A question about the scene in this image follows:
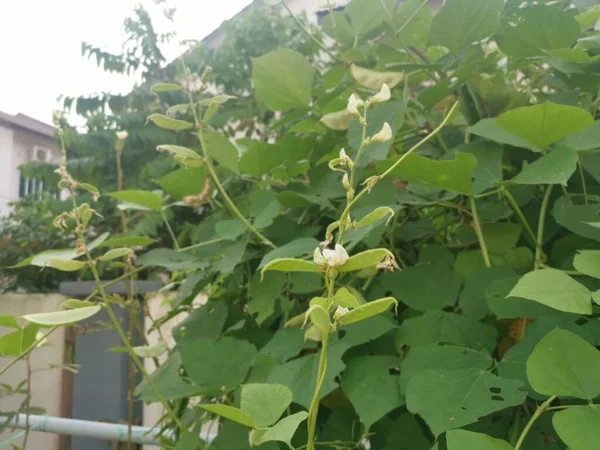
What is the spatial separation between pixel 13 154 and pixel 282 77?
212cm

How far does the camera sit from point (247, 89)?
2695 mm

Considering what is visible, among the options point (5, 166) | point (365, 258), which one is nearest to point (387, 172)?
point (365, 258)

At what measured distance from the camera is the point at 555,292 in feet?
0.66

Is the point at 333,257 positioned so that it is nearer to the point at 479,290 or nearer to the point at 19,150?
the point at 479,290

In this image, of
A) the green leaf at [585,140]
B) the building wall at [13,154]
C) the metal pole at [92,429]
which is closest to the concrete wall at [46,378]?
the metal pole at [92,429]

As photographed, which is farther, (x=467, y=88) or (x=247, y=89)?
(x=247, y=89)

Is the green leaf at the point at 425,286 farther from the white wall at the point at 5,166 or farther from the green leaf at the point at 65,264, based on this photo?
the white wall at the point at 5,166

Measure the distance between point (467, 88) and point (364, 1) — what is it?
11cm

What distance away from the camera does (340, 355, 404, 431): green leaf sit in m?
0.24

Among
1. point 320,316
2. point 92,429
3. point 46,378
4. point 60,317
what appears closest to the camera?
point 320,316

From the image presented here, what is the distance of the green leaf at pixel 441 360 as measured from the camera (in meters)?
0.23

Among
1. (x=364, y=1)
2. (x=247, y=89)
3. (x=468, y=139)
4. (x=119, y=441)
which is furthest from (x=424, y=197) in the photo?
(x=247, y=89)

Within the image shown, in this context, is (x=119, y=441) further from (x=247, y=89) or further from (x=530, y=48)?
(x=247, y=89)

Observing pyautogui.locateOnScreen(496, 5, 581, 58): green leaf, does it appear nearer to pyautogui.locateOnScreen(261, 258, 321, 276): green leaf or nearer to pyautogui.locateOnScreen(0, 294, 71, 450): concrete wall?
pyautogui.locateOnScreen(261, 258, 321, 276): green leaf
